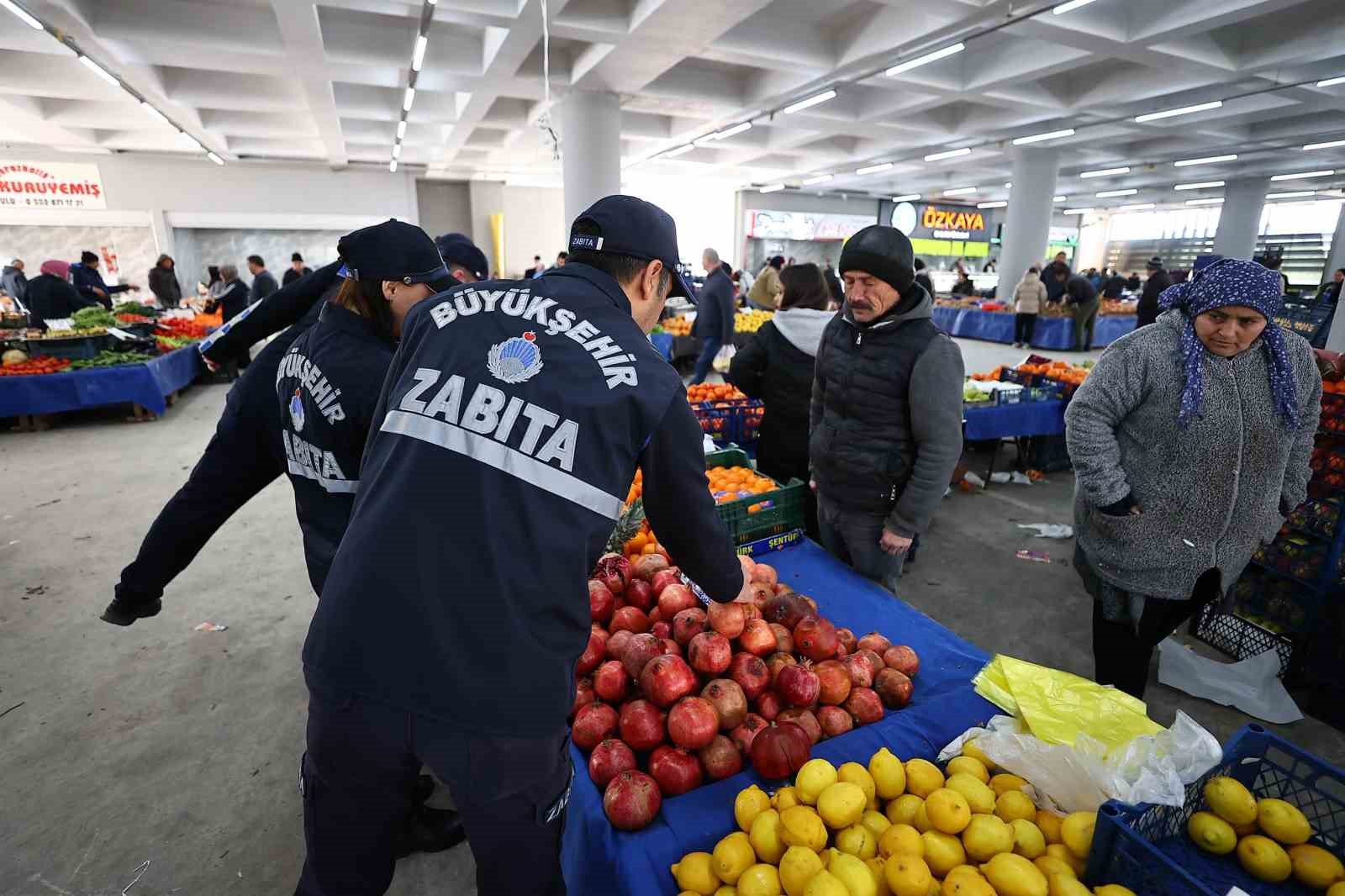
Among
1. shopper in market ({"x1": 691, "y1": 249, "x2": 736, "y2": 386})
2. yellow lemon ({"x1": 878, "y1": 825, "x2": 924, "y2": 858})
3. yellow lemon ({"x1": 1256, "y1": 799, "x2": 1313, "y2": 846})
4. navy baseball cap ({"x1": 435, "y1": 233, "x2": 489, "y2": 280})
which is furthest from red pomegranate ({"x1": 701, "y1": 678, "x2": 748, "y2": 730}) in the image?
shopper in market ({"x1": 691, "y1": 249, "x2": 736, "y2": 386})

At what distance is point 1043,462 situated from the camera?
6.34 meters

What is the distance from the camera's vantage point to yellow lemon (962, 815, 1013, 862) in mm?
1239

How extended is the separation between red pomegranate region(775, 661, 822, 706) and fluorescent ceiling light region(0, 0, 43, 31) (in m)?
9.69

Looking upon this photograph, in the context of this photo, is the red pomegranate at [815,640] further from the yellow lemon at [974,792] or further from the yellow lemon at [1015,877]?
the yellow lemon at [1015,877]

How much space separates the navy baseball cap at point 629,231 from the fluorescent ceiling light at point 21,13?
8972 millimetres

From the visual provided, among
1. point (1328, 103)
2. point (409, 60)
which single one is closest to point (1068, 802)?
point (409, 60)

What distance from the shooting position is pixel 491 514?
1143 millimetres

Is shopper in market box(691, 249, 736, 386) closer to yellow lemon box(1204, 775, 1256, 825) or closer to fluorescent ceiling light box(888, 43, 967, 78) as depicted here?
fluorescent ceiling light box(888, 43, 967, 78)

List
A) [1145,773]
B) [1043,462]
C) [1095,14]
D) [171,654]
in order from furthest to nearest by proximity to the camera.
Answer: [1095,14]
[1043,462]
[171,654]
[1145,773]

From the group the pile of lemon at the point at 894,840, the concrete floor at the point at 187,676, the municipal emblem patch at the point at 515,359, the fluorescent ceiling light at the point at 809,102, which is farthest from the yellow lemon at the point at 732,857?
the fluorescent ceiling light at the point at 809,102

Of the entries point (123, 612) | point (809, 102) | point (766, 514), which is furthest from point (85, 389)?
point (809, 102)

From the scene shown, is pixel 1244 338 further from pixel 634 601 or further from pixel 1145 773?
pixel 634 601

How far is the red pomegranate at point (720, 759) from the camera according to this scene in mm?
1546

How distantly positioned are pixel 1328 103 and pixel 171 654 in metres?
16.6
